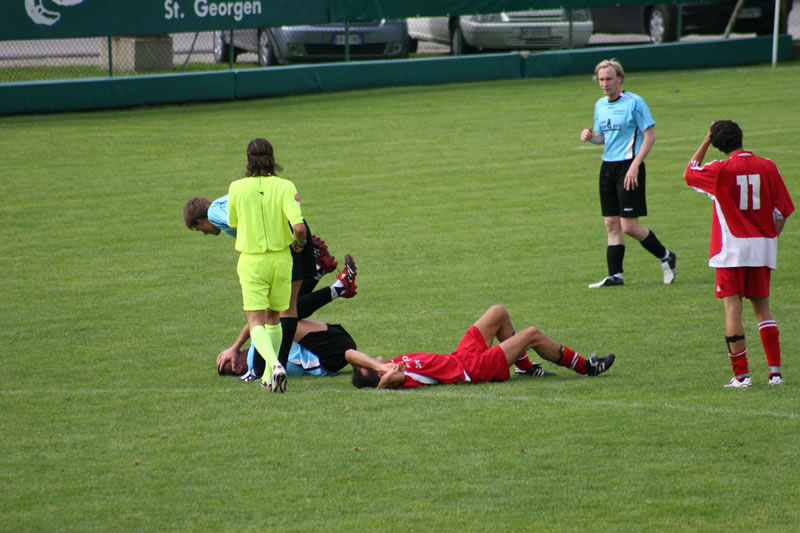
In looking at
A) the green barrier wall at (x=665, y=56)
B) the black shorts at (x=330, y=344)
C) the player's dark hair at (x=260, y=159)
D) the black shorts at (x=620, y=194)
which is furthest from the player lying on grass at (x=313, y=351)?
the green barrier wall at (x=665, y=56)

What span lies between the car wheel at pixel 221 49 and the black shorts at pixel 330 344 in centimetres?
1672

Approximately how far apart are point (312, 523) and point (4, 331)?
5313 millimetres

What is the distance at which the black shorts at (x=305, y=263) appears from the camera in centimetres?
817

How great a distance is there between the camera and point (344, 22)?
25.1m

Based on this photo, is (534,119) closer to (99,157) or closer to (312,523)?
(99,157)

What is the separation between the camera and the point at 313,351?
8.41m

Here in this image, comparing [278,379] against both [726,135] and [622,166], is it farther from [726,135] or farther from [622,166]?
[622,166]

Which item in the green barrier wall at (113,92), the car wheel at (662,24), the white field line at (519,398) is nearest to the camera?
the white field line at (519,398)

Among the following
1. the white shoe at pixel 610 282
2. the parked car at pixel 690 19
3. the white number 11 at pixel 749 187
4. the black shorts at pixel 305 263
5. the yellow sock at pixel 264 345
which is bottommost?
the white shoe at pixel 610 282

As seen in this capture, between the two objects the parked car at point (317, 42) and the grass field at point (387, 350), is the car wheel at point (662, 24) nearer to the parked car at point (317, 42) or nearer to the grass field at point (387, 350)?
the parked car at point (317, 42)

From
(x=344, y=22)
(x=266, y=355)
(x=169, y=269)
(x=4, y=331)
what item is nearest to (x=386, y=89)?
(x=344, y=22)

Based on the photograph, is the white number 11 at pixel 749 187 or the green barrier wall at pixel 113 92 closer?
the white number 11 at pixel 749 187

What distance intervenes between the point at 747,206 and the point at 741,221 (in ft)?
0.37

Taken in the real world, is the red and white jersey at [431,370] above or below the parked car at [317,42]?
below
